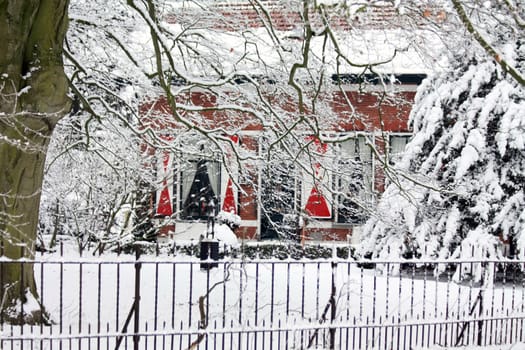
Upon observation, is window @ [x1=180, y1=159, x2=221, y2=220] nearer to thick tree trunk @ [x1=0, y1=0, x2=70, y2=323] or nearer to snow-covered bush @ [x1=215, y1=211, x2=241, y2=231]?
snow-covered bush @ [x1=215, y1=211, x2=241, y2=231]

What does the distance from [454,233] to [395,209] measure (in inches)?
50.7

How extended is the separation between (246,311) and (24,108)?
3.76 metres

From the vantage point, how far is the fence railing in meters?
6.79

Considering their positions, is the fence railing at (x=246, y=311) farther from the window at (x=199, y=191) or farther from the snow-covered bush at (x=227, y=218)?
the window at (x=199, y=191)

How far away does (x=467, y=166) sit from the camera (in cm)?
1373

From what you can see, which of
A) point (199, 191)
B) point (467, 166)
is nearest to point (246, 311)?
point (467, 166)

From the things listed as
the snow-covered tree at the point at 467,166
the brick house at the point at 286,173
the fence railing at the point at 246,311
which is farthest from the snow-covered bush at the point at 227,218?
the fence railing at the point at 246,311

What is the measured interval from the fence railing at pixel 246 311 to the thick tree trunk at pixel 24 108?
266 mm

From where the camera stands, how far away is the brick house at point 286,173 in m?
10.7

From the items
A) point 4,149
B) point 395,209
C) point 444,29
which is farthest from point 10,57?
point 395,209

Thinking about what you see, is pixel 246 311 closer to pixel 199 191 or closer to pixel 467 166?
pixel 467 166

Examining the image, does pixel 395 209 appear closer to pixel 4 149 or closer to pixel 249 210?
pixel 249 210

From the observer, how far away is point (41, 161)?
7.85 metres

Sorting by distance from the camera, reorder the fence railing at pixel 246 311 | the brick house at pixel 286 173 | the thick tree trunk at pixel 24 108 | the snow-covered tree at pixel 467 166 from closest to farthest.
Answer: the fence railing at pixel 246 311 → the thick tree trunk at pixel 24 108 → the brick house at pixel 286 173 → the snow-covered tree at pixel 467 166
